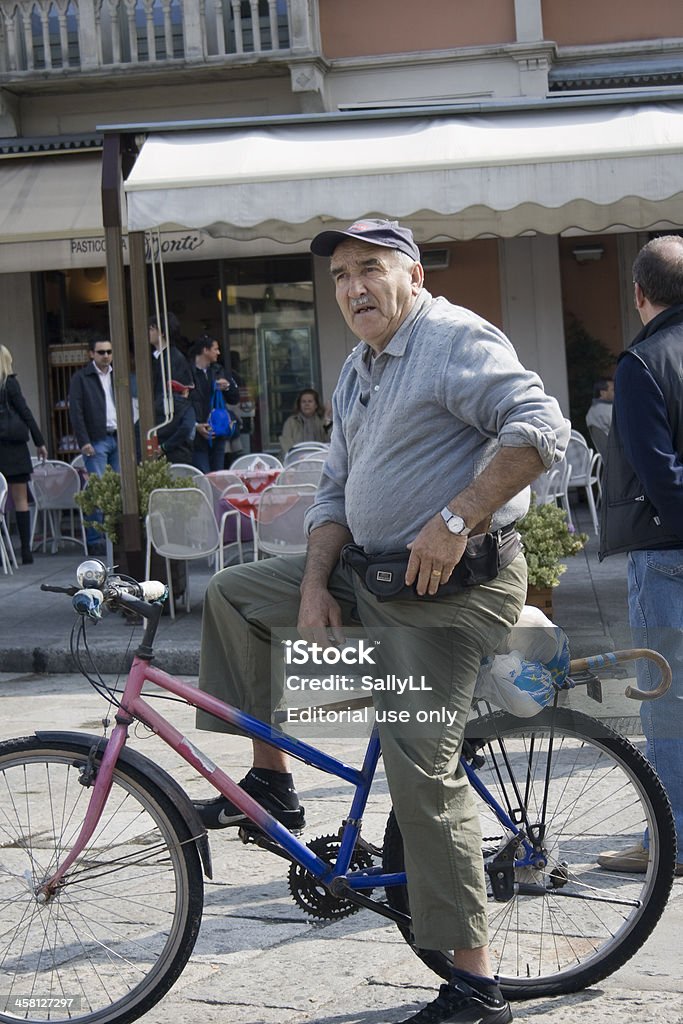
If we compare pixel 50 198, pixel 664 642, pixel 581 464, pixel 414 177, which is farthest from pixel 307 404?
pixel 664 642

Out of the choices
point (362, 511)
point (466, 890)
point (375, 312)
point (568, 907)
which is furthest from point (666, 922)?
point (375, 312)

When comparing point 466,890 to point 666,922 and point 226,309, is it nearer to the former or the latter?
point 666,922

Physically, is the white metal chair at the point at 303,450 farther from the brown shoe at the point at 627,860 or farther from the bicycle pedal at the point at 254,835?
the bicycle pedal at the point at 254,835

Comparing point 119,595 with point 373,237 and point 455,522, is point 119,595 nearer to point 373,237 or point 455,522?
point 455,522

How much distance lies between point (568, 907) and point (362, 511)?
1.08 m

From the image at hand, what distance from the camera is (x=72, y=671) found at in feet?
26.8

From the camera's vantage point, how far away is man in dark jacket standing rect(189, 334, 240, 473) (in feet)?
40.7

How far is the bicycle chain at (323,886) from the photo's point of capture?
3121 mm

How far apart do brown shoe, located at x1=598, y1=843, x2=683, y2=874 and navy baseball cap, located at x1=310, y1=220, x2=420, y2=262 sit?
1.51m

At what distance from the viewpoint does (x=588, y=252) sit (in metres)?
15.7

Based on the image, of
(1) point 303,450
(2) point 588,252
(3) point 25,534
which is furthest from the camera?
(2) point 588,252

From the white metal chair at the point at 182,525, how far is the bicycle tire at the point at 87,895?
554 cm

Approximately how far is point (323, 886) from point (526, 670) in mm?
678

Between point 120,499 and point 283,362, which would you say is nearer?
point 120,499
